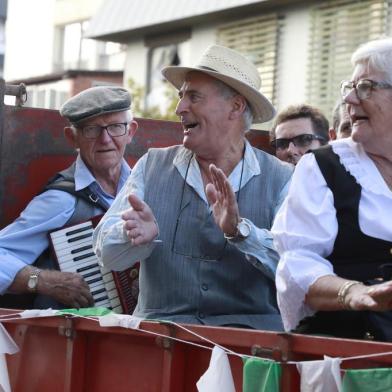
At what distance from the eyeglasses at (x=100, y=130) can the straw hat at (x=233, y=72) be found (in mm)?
937

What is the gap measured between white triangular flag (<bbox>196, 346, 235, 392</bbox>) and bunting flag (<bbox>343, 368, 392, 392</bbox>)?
0.51 m

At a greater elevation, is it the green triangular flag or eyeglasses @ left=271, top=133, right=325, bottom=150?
eyeglasses @ left=271, top=133, right=325, bottom=150

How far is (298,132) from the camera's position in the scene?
720 cm

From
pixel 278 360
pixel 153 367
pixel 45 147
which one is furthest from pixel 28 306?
pixel 278 360

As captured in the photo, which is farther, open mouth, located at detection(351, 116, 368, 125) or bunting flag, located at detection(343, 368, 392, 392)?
open mouth, located at detection(351, 116, 368, 125)

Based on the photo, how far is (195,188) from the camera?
218 inches

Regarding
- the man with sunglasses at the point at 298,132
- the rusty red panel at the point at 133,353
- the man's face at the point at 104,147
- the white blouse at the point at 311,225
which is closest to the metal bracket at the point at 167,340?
the rusty red panel at the point at 133,353

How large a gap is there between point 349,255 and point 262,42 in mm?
16300

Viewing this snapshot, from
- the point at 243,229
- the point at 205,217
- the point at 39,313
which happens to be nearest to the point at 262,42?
the point at 205,217

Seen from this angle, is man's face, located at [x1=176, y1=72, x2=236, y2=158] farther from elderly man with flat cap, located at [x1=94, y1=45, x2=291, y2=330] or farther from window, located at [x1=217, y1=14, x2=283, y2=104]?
window, located at [x1=217, y1=14, x2=283, y2=104]

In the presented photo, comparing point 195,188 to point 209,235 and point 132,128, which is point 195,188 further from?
point 132,128

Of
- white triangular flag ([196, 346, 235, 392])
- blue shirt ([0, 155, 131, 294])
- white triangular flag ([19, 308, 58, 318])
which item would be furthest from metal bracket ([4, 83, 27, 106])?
white triangular flag ([196, 346, 235, 392])

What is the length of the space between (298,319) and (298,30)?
615 inches

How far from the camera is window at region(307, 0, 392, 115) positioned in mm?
18344
